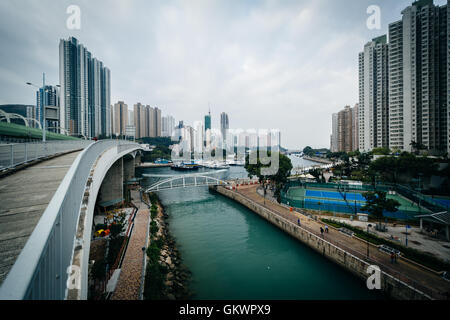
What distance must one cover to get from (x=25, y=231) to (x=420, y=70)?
56.1m

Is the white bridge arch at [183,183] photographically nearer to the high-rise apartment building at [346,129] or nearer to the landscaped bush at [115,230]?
the landscaped bush at [115,230]

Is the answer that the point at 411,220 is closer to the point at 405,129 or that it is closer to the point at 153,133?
the point at 405,129

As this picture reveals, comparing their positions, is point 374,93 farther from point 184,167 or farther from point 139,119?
point 139,119

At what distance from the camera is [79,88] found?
56312mm

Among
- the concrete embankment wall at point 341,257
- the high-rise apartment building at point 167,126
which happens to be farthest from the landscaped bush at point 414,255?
the high-rise apartment building at point 167,126

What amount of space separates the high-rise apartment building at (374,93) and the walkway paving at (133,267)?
177 feet

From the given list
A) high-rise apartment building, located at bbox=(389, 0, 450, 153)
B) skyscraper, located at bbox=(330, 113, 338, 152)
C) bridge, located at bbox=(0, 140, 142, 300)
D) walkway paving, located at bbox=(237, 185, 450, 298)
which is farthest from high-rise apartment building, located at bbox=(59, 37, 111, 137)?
skyscraper, located at bbox=(330, 113, 338, 152)

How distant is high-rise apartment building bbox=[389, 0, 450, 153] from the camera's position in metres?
34.7

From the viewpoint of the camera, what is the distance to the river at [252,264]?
9.43 m

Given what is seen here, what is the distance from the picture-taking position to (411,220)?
1422 centimetres

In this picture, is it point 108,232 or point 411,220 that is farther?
point 411,220

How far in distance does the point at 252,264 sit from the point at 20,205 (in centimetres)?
1116
